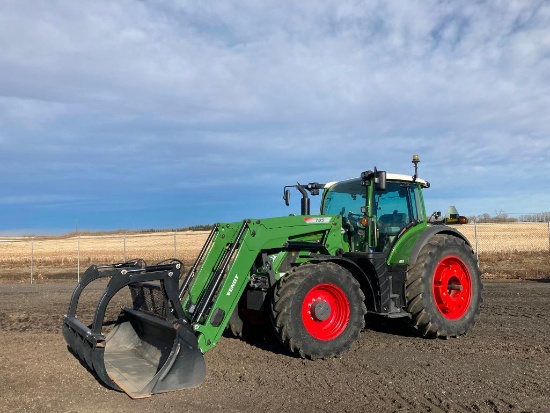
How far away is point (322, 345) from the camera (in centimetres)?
612

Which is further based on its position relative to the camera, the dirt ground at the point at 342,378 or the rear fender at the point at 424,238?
the rear fender at the point at 424,238

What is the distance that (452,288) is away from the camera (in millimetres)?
7680

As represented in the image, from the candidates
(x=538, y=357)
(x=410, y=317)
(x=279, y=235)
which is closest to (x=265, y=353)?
(x=279, y=235)

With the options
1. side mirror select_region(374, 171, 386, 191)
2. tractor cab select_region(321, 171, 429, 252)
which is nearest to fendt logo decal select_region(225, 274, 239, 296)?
tractor cab select_region(321, 171, 429, 252)

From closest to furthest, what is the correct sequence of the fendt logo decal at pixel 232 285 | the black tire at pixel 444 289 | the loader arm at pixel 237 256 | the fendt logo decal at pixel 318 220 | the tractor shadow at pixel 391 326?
the loader arm at pixel 237 256 < the fendt logo decal at pixel 232 285 < the fendt logo decal at pixel 318 220 < the black tire at pixel 444 289 < the tractor shadow at pixel 391 326

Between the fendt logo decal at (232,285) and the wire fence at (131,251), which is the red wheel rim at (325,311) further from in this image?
the wire fence at (131,251)

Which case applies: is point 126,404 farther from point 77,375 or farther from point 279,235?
point 279,235

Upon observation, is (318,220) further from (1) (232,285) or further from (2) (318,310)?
(1) (232,285)

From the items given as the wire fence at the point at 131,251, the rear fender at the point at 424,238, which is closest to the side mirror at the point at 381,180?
the rear fender at the point at 424,238

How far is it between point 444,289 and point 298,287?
2728mm

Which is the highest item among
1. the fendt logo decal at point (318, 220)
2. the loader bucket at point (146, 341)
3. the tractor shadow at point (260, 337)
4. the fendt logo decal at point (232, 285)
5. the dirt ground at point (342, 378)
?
the fendt logo decal at point (318, 220)

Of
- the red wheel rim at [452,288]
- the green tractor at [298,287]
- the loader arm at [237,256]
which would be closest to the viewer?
the green tractor at [298,287]

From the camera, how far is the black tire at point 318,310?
5926 millimetres

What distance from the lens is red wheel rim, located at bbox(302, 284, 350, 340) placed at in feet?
20.3
